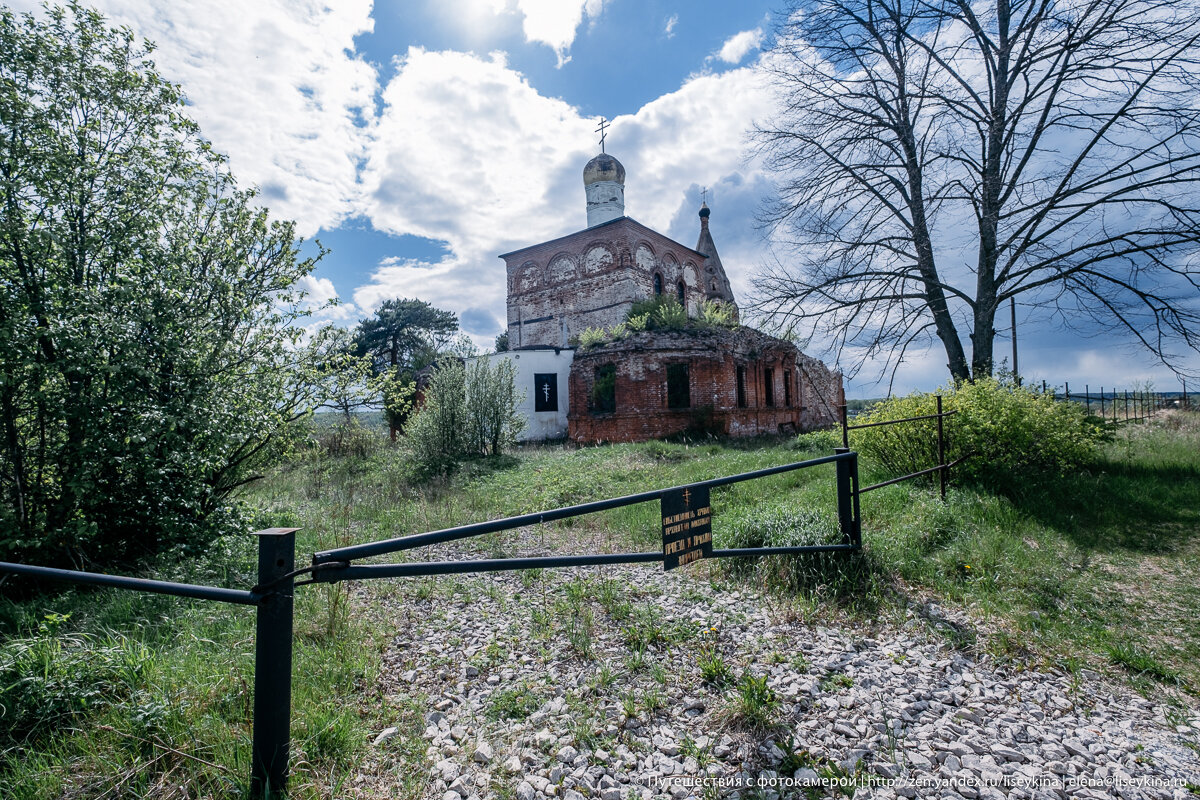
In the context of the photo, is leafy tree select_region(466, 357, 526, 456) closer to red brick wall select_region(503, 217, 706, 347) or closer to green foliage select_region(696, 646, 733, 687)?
red brick wall select_region(503, 217, 706, 347)

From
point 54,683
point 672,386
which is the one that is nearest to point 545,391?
point 672,386

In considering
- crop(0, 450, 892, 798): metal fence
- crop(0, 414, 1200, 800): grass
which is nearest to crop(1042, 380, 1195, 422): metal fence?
crop(0, 414, 1200, 800): grass

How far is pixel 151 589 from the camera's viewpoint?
1.77 meters

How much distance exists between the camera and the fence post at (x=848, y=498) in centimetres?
400

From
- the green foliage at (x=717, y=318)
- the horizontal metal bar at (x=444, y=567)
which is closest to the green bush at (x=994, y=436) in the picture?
the horizontal metal bar at (x=444, y=567)

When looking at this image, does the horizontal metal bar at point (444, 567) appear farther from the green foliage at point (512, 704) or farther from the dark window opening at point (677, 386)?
the dark window opening at point (677, 386)

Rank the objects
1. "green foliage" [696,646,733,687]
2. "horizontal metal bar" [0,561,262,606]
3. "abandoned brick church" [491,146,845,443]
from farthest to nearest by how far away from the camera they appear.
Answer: "abandoned brick church" [491,146,845,443] → "green foliage" [696,646,733,687] → "horizontal metal bar" [0,561,262,606]

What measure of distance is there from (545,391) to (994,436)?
15.6 metres

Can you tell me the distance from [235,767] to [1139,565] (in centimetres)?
674

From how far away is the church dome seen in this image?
89.4ft

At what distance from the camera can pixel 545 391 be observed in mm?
20328

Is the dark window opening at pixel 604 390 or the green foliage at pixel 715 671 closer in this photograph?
the green foliage at pixel 715 671

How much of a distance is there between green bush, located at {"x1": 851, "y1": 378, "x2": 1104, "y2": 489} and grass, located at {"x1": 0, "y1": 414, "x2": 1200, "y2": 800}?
1.13 feet

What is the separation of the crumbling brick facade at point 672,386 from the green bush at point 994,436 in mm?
9977
